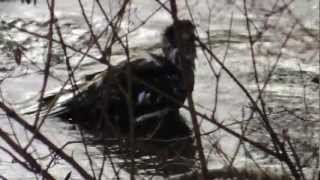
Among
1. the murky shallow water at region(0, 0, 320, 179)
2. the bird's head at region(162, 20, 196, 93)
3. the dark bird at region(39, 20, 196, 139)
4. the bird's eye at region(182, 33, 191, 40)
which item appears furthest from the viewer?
the dark bird at region(39, 20, 196, 139)

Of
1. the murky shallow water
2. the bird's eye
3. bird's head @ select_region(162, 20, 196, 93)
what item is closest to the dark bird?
the murky shallow water

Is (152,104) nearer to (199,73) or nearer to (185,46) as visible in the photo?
(199,73)

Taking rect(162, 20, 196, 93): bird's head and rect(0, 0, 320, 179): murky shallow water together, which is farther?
rect(0, 0, 320, 179): murky shallow water

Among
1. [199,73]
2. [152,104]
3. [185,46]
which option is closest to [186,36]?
[185,46]

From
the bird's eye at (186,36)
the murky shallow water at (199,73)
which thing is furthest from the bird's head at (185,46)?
the murky shallow water at (199,73)

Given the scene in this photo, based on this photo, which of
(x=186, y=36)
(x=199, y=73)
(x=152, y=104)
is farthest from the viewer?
(x=199, y=73)

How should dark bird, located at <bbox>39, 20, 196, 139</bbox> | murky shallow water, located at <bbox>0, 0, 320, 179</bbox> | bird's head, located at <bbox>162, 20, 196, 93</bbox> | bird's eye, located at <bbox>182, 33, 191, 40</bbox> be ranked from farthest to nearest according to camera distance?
dark bird, located at <bbox>39, 20, 196, 139</bbox> → murky shallow water, located at <bbox>0, 0, 320, 179</bbox> → bird's eye, located at <bbox>182, 33, 191, 40</bbox> → bird's head, located at <bbox>162, 20, 196, 93</bbox>

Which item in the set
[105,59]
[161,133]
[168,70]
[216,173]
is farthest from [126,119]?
[105,59]

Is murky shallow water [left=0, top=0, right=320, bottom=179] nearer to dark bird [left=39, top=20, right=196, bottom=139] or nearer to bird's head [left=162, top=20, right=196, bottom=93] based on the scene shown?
dark bird [left=39, top=20, right=196, bottom=139]

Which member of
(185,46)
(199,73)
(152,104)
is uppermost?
(185,46)

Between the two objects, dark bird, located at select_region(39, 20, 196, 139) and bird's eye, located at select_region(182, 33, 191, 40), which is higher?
bird's eye, located at select_region(182, 33, 191, 40)

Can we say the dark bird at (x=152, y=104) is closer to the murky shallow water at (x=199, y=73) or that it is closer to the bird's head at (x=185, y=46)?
the murky shallow water at (x=199, y=73)

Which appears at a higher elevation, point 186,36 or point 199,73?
point 186,36

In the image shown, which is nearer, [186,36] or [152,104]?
[186,36]
